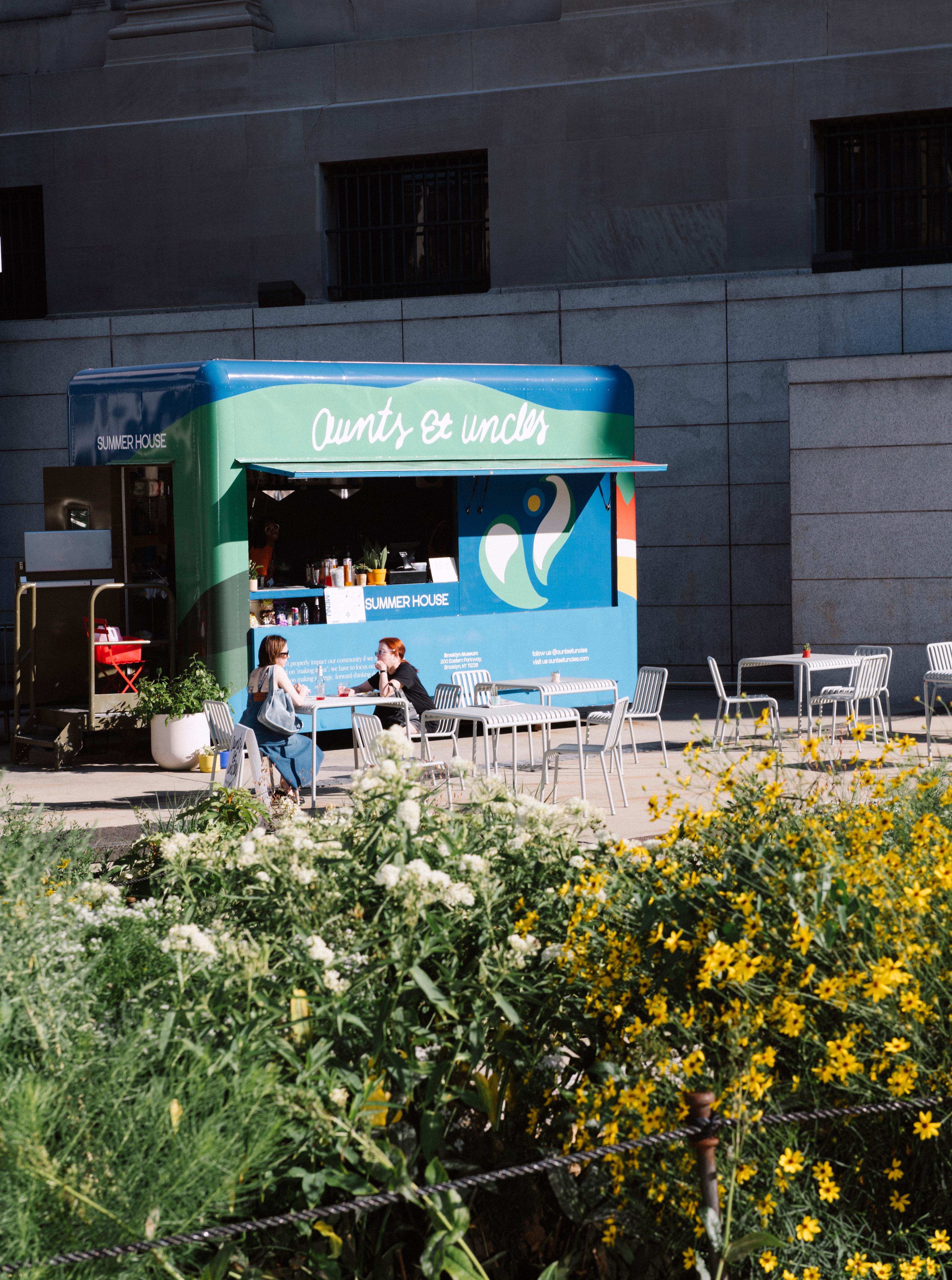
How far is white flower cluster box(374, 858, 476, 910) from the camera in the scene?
3152 millimetres

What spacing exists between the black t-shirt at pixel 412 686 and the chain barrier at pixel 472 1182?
28.2 ft

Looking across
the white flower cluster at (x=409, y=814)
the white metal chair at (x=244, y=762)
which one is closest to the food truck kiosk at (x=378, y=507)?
the white metal chair at (x=244, y=762)

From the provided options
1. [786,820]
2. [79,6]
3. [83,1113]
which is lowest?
[83,1113]

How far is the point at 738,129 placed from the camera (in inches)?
722

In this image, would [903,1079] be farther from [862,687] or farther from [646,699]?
[862,687]

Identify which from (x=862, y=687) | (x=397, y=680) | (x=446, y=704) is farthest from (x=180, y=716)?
(x=862, y=687)

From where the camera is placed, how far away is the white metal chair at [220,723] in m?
11.1

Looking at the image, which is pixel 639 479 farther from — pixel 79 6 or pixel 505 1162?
pixel 505 1162

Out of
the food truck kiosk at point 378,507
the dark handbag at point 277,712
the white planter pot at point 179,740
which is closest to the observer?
the dark handbag at point 277,712

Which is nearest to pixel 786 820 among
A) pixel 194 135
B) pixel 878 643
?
pixel 878 643

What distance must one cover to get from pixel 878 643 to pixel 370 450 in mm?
6503

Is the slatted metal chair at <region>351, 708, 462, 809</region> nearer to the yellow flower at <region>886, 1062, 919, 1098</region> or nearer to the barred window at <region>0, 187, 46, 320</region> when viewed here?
the yellow flower at <region>886, 1062, 919, 1098</region>

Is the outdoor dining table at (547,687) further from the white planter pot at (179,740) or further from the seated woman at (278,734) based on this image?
the white planter pot at (179,740)

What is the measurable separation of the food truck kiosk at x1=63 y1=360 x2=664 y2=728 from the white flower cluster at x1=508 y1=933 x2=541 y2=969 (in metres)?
10.4
